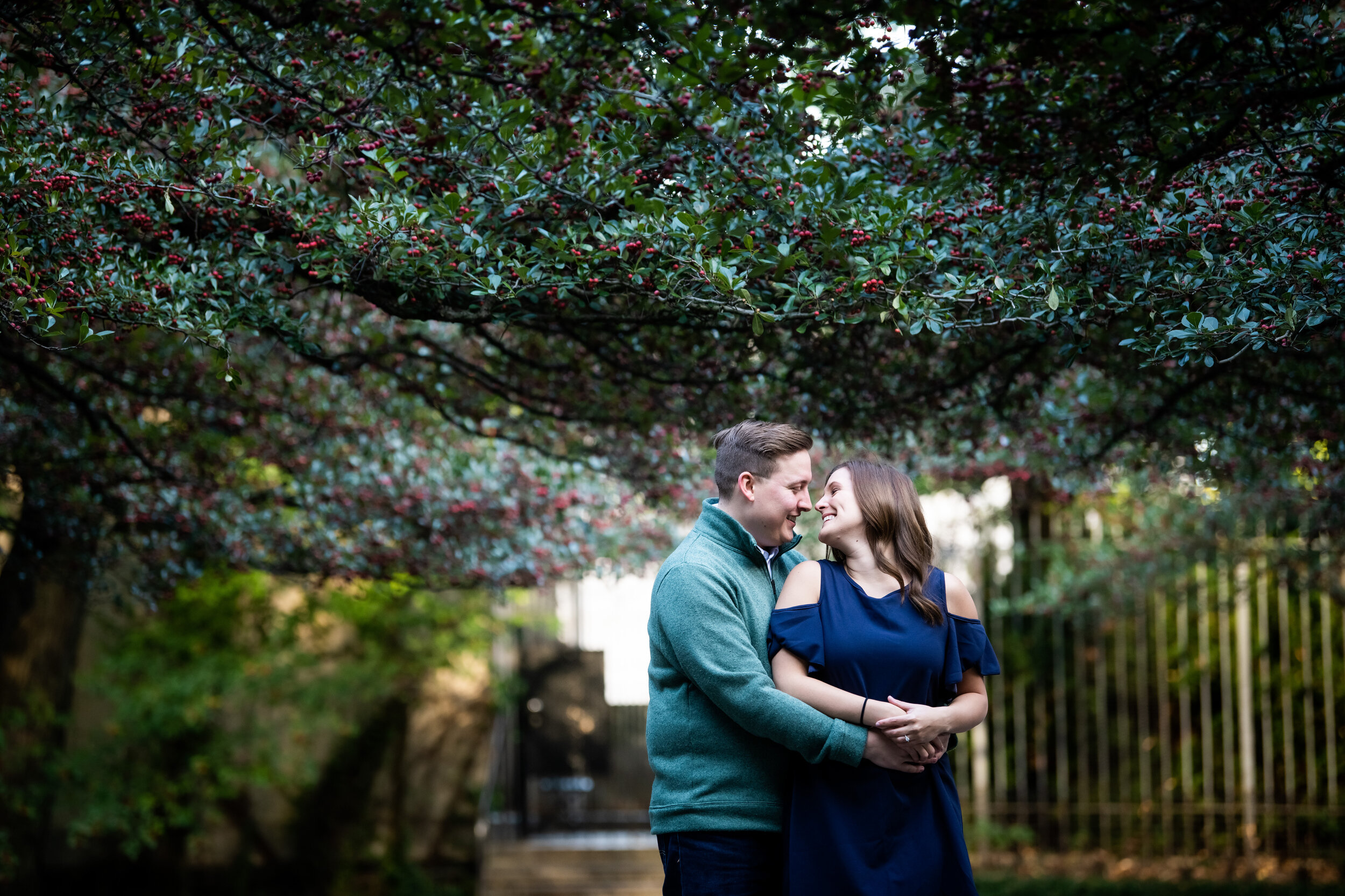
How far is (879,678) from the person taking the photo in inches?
92.4

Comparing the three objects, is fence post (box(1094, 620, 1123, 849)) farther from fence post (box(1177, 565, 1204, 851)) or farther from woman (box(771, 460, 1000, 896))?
woman (box(771, 460, 1000, 896))

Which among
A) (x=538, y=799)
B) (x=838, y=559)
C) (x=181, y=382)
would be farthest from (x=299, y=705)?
(x=838, y=559)

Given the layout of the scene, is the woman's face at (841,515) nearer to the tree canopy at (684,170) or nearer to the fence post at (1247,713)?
the tree canopy at (684,170)

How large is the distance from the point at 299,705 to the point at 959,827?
22.3 ft

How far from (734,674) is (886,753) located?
0.36 m

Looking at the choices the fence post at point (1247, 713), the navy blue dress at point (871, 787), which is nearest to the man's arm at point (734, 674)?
the navy blue dress at point (871, 787)

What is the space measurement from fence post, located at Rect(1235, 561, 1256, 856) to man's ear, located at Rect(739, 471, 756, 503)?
21.3 ft

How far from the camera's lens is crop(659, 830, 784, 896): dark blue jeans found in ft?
7.66

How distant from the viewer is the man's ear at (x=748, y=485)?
2518 millimetres

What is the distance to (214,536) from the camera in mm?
4535

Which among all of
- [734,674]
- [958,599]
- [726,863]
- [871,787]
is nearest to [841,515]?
[958,599]

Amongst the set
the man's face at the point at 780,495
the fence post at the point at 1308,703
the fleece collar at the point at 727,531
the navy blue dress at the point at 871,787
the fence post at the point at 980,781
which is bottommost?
the fence post at the point at 980,781

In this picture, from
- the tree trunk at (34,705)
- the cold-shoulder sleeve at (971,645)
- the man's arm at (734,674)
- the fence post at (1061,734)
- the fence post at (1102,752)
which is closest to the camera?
the man's arm at (734,674)

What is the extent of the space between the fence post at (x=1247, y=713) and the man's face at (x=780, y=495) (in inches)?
253
